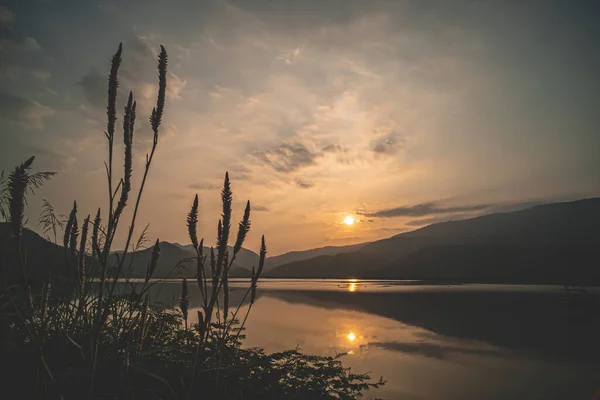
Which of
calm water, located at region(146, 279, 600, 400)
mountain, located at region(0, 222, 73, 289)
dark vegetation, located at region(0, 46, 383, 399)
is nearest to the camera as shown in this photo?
dark vegetation, located at region(0, 46, 383, 399)

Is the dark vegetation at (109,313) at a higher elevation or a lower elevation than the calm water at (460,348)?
higher

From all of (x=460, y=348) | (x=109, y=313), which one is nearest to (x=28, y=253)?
(x=109, y=313)

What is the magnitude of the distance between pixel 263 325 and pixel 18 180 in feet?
99.5

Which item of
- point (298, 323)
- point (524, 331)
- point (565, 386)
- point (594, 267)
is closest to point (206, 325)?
point (565, 386)

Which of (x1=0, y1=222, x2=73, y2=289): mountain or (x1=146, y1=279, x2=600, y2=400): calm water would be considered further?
(x1=146, y1=279, x2=600, y2=400): calm water

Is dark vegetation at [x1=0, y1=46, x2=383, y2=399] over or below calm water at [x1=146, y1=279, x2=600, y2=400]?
over

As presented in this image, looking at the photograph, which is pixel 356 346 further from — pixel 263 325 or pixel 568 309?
pixel 568 309

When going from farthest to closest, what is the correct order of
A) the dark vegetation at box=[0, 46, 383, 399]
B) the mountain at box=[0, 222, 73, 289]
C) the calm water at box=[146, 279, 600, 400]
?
the calm water at box=[146, 279, 600, 400], the mountain at box=[0, 222, 73, 289], the dark vegetation at box=[0, 46, 383, 399]

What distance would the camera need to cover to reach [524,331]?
28.3 m

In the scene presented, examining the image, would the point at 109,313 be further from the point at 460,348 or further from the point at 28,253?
the point at 460,348

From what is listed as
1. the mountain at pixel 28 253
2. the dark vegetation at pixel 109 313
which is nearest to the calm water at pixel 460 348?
the mountain at pixel 28 253

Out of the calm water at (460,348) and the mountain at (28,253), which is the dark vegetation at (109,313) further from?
the calm water at (460,348)

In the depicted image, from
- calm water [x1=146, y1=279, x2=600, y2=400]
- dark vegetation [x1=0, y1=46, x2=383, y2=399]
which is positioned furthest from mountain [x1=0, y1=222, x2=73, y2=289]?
calm water [x1=146, y1=279, x2=600, y2=400]

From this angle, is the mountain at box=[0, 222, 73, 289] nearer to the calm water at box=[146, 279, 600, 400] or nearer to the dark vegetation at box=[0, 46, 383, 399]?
the dark vegetation at box=[0, 46, 383, 399]
